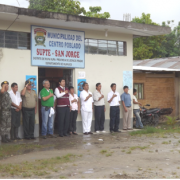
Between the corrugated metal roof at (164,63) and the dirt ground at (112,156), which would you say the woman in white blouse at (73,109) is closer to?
the dirt ground at (112,156)

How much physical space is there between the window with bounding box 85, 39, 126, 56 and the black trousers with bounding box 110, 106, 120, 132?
2142mm

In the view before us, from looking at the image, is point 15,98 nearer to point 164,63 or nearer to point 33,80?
point 33,80

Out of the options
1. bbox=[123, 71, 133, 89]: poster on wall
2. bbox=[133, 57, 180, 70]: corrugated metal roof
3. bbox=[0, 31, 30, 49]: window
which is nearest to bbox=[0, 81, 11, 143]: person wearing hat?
bbox=[0, 31, 30, 49]: window

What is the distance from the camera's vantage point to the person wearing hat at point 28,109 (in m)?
10.3

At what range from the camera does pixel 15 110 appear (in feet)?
33.2

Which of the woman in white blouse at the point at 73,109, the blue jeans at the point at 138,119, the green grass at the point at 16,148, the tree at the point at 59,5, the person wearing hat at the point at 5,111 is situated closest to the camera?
the green grass at the point at 16,148

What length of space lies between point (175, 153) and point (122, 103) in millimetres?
5037

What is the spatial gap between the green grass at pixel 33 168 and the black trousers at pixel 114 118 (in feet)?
16.6

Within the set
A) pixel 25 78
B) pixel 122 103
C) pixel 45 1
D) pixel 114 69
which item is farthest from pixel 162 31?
pixel 45 1

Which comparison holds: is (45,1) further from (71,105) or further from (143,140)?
(143,140)

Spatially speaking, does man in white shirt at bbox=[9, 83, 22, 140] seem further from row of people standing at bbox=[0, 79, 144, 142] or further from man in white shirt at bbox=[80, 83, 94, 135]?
man in white shirt at bbox=[80, 83, 94, 135]

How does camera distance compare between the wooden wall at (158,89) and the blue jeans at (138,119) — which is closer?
the blue jeans at (138,119)

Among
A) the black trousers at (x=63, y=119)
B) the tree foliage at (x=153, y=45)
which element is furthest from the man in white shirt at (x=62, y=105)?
the tree foliage at (x=153, y=45)

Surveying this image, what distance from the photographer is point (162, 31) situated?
1296 centimetres
